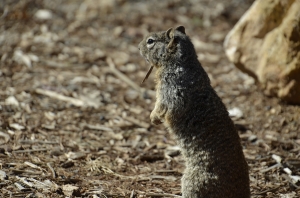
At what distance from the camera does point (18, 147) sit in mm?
6277

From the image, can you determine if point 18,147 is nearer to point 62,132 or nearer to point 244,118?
point 62,132

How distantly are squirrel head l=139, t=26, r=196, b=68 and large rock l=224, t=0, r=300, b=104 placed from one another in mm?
2329

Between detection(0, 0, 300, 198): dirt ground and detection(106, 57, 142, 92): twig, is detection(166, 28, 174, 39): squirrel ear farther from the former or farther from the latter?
detection(106, 57, 142, 92): twig

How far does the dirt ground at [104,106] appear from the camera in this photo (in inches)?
232

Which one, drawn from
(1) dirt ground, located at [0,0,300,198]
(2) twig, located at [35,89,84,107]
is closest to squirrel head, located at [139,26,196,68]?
(1) dirt ground, located at [0,0,300,198]

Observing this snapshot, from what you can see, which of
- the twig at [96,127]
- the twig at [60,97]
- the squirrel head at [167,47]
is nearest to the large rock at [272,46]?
the squirrel head at [167,47]

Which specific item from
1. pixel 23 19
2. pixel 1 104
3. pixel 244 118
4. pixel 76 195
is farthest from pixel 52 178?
pixel 23 19

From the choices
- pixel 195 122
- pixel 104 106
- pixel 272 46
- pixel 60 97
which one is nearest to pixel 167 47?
pixel 195 122

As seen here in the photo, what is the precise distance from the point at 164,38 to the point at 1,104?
127 inches

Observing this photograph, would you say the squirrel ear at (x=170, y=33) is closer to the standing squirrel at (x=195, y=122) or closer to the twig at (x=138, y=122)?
the standing squirrel at (x=195, y=122)

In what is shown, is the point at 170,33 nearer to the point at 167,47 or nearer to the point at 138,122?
the point at 167,47

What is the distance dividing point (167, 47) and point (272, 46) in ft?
9.03

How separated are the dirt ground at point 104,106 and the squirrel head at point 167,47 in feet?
5.06

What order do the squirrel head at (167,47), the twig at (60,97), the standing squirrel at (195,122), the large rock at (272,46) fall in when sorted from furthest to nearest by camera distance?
the twig at (60,97) < the large rock at (272,46) < the squirrel head at (167,47) < the standing squirrel at (195,122)
